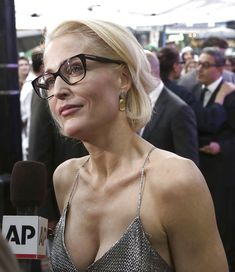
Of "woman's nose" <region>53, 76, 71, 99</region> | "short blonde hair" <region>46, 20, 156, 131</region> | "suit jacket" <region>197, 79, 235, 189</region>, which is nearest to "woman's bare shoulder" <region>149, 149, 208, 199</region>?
"short blonde hair" <region>46, 20, 156, 131</region>

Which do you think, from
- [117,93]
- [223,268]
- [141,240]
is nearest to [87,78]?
[117,93]

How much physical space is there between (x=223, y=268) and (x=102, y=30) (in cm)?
80

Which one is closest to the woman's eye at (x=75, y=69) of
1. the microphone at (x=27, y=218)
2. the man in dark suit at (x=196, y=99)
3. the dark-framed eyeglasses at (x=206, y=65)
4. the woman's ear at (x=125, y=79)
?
the woman's ear at (x=125, y=79)

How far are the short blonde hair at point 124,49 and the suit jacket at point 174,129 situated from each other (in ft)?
8.01

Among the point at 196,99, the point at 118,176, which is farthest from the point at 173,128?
the point at 118,176

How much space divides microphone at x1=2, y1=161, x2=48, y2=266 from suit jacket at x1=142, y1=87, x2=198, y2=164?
2223 millimetres

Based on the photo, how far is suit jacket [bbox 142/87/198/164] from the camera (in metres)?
4.47

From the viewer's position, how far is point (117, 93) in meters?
1.94

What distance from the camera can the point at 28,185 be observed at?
2285 mm

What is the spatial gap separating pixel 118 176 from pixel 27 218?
1.10ft

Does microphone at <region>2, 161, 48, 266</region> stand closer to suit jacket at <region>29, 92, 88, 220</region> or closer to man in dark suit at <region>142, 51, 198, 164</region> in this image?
suit jacket at <region>29, 92, 88, 220</region>

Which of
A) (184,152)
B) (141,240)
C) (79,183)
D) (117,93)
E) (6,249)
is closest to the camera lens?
(6,249)

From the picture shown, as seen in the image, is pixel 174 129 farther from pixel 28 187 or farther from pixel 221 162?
pixel 28 187

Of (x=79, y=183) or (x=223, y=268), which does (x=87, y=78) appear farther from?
(x=223, y=268)
